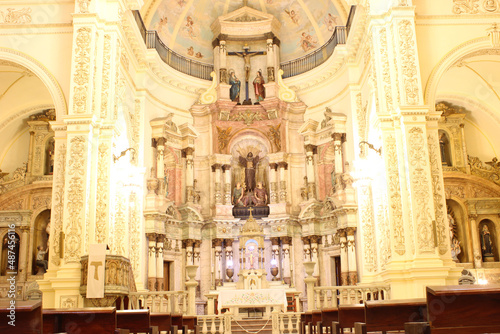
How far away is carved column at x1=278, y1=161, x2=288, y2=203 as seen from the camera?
65.6 ft

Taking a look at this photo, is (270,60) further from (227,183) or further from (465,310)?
(465,310)

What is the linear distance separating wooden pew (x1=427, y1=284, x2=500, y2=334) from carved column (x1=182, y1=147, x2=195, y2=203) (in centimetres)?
1606

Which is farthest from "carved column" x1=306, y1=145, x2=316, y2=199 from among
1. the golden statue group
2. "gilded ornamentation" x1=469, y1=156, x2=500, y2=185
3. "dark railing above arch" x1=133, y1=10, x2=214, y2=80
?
"gilded ornamentation" x1=469, y1=156, x2=500, y2=185

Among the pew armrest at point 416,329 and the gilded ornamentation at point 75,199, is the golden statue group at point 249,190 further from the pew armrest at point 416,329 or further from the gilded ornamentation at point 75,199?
the pew armrest at point 416,329

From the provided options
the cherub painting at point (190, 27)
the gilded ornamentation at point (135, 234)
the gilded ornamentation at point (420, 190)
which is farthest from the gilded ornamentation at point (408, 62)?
the cherub painting at point (190, 27)

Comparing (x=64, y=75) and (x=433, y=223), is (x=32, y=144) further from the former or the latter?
(x=433, y=223)

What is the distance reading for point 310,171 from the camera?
65.3 ft

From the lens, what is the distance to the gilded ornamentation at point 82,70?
39.2 ft

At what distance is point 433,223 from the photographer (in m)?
11.3

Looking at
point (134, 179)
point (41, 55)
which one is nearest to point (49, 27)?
point (41, 55)

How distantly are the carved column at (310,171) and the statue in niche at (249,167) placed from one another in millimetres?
2396

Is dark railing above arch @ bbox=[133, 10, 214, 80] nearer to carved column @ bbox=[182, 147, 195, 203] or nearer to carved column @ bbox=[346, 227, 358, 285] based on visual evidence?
carved column @ bbox=[182, 147, 195, 203]

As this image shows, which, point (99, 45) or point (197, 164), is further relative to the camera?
point (197, 164)

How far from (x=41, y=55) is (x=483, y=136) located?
13.9m
